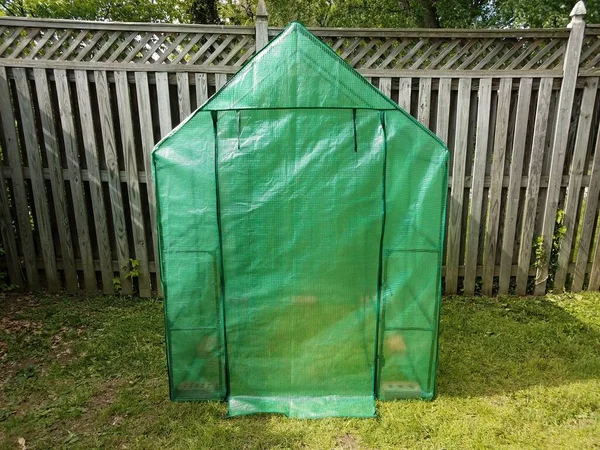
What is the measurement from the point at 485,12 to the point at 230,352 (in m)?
11.5

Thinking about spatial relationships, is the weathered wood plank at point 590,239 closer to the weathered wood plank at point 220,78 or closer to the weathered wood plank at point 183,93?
the weathered wood plank at point 220,78

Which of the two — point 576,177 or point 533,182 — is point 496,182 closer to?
point 533,182

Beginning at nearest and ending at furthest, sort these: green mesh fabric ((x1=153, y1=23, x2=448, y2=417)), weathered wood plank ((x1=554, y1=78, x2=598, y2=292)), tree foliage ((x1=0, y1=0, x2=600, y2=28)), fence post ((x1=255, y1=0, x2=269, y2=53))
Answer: green mesh fabric ((x1=153, y1=23, x2=448, y2=417)), fence post ((x1=255, y1=0, x2=269, y2=53)), weathered wood plank ((x1=554, y1=78, x2=598, y2=292)), tree foliage ((x1=0, y1=0, x2=600, y2=28))

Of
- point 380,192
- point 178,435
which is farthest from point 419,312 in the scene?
point 178,435

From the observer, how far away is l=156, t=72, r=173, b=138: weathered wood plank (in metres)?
3.82

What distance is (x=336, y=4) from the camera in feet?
43.8

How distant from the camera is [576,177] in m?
4.07

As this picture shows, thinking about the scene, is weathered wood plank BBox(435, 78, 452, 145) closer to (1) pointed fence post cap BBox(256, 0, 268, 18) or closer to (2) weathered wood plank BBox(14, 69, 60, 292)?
(1) pointed fence post cap BBox(256, 0, 268, 18)

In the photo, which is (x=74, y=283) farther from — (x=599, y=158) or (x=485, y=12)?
(x=485, y=12)

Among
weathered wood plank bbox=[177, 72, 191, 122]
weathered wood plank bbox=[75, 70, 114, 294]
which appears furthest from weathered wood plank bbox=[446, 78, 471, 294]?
weathered wood plank bbox=[75, 70, 114, 294]

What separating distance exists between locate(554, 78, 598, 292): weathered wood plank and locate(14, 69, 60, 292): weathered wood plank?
528 cm

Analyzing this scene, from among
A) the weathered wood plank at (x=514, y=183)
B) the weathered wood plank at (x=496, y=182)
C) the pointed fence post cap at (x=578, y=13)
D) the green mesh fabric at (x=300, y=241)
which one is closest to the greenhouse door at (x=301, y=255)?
the green mesh fabric at (x=300, y=241)

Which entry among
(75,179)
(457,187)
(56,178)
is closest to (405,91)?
(457,187)

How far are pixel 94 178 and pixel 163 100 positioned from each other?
1.06m
